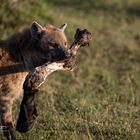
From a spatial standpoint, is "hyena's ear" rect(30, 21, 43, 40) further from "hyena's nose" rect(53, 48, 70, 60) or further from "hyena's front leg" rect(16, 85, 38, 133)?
"hyena's front leg" rect(16, 85, 38, 133)

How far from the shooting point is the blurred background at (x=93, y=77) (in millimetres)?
6207

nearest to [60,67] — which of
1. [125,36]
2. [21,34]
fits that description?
[21,34]

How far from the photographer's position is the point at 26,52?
632 centimetres

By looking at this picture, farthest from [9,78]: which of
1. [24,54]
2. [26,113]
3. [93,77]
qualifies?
[93,77]

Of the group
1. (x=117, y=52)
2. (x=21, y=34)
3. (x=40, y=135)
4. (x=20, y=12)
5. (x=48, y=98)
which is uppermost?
(x=20, y=12)

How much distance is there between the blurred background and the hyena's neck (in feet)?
2.05

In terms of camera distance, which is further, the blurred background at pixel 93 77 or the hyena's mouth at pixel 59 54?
the blurred background at pixel 93 77

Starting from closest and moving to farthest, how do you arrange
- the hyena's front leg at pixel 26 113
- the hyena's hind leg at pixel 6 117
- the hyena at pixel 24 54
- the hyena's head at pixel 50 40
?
1. the hyena's front leg at pixel 26 113
2. the hyena's hind leg at pixel 6 117
3. the hyena at pixel 24 54
4. the hyena's head at pixel 50 40

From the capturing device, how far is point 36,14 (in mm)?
11602

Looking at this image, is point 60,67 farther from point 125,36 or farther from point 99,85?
point 125,36

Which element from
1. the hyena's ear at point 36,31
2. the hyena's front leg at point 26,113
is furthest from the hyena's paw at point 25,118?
the hyena's ear at point 36,31

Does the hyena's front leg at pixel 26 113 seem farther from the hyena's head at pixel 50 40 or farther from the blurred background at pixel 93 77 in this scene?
the hyena's head at pixel 50 40

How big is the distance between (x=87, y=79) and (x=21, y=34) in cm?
328

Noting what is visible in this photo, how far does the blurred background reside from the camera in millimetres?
6207
